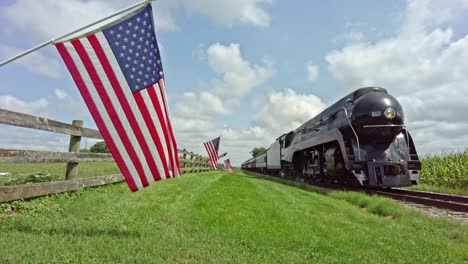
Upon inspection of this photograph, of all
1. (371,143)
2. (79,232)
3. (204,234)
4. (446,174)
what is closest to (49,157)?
(79,232)

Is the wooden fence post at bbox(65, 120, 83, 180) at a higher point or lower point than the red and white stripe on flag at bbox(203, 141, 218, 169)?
lower

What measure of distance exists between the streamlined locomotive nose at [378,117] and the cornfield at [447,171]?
19.5 feet

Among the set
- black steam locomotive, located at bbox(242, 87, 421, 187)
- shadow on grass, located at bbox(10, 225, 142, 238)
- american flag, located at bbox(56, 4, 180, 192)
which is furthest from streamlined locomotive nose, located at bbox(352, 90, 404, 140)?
shadow on grass, located at bbox(10, 225, 142, 238)

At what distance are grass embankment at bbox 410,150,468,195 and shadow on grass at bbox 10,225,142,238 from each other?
14.2m

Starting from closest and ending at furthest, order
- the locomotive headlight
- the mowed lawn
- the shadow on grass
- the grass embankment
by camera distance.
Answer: the mowed lawn, the shadow on grass, the locomotive headlight, the grass embankment

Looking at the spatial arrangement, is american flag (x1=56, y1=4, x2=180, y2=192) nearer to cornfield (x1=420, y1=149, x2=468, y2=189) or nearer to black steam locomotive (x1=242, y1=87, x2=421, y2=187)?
black steam locomotive (x1=242, y1=87, x2=421, y2=187)

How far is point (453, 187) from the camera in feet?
53.0

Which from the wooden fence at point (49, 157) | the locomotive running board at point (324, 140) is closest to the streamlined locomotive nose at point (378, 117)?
the locomotive running board at point (324, 140)

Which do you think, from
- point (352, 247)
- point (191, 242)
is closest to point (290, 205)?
point (352, 247)

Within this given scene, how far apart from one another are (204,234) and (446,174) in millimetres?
16265

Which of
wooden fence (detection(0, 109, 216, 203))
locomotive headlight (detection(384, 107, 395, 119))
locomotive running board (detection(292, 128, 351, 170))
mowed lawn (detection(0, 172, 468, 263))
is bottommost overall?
mowed lawn (detection(0, 172, 468, 263))

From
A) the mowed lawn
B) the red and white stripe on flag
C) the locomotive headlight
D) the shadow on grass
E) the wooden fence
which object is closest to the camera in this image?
the mowed lawn

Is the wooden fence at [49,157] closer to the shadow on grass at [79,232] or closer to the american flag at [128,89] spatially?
the shadow on grass at [79,232]

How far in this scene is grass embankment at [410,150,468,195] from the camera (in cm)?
1559
